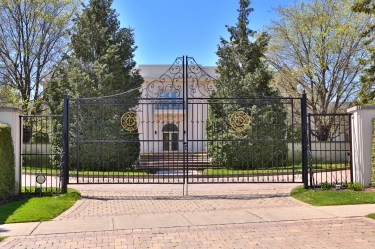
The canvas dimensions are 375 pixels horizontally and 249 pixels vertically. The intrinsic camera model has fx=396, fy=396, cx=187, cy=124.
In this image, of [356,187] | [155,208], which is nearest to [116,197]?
[155,208]

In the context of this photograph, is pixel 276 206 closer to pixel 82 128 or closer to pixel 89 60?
pixel 82 128

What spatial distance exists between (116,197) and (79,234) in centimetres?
430

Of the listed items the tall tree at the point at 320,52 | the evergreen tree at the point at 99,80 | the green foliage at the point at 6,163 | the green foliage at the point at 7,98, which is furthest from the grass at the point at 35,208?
the tall tree at the point at 320,52

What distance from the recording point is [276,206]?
29.8 ft

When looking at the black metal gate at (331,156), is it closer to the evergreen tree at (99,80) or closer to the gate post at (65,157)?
the gate post at (65,157)

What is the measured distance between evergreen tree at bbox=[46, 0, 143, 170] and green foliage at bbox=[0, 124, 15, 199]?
8.66 metres

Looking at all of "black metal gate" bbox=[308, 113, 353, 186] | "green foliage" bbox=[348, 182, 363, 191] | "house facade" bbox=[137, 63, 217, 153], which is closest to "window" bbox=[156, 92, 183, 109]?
"house facade" bbox=[137, 63, 217, 153]

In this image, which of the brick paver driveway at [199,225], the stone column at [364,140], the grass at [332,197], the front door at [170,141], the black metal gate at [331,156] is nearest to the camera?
the brick paver driveway at [199,225]

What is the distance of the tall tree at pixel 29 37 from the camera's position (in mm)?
25625

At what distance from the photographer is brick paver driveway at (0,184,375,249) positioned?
5.91 meters

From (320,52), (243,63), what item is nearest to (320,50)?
(320,52)

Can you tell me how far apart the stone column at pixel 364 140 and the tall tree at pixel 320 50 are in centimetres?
1395

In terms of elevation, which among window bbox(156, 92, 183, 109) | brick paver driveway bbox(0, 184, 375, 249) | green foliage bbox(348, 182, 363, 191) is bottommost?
brick paver driveway bbox(0, 184, 375, 249)

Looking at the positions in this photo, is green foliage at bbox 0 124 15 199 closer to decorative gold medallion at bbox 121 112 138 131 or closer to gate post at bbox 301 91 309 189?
decorative gold medallion at bbox 121 112 138 131
